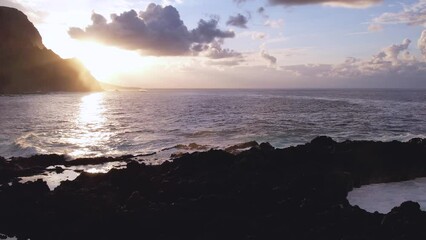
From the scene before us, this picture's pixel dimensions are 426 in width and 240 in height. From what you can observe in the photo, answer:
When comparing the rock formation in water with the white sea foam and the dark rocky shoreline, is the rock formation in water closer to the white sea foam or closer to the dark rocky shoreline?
the dark rocky shoreline

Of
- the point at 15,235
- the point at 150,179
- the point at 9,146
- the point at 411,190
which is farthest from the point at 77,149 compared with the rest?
the point at 411,190

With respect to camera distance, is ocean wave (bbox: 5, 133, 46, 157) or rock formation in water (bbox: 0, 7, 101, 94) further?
rock formation in water (bbox: 0, 7, 101, 94)

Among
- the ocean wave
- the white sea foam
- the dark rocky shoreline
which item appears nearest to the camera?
the dark rocky shoreline

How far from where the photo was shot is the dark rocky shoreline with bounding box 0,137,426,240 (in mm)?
12648

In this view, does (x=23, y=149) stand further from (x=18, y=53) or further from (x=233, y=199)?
(x=18, y=53)

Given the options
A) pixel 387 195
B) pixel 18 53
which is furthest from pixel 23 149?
pixel 18 53

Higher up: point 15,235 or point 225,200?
point 225,200

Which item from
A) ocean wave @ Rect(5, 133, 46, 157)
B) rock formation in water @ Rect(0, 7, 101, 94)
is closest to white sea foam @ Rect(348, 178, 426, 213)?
ocean wave @ Rect(5, 133, 46, 157)

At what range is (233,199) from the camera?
1495 cm

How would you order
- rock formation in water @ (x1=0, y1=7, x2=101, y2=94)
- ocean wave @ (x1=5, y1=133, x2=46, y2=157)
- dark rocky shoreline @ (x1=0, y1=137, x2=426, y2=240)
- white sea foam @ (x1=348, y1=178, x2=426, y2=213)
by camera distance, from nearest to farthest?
1. dark rocky shoreline @ (x1=0, y1=137, x2=426, y2=240)
2. white sea foam @ (x1=348, y1=178, x2=426, y2=213)
3. ocean wave @ (x1=5, y1=133, x2=46, y2=157)
4. rock formation in water @ (x1=0, y1=7, x2=101, y2=94)

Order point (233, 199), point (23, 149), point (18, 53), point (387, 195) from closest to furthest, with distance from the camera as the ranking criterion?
point (233, 199)
point (387, 195)
point (23, 149)
point (18, 53)

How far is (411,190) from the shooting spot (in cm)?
1819

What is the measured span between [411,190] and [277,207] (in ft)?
25.4

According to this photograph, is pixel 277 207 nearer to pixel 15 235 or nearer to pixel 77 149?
pixel 15 235
